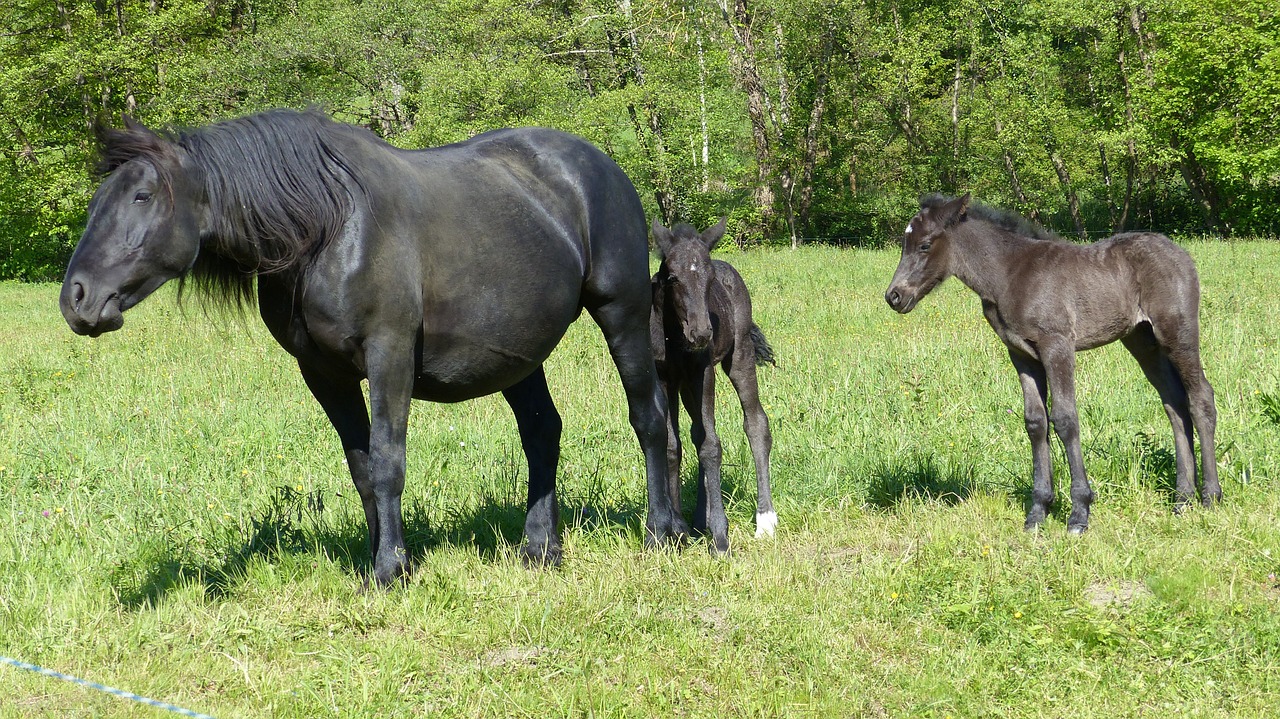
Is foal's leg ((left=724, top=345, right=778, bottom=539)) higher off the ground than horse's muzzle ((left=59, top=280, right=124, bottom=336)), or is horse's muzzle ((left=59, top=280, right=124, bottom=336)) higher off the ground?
horse's muzzle ((left=59, top=280, right=124, bottom=336))

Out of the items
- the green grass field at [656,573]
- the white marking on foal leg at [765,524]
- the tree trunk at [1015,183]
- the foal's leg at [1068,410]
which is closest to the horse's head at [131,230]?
the green grass field at [656,573]

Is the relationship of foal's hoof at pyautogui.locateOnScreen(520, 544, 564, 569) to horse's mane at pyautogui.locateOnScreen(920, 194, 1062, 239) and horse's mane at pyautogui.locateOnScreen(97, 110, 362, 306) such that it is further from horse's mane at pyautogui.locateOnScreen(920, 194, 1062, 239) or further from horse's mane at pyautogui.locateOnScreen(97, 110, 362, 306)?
horse's mane at pyautogui.locateOnScreen(920, 194, 1062, 239)

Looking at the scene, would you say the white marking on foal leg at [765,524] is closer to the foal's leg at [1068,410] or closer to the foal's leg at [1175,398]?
the foal's leg at [1068,410]

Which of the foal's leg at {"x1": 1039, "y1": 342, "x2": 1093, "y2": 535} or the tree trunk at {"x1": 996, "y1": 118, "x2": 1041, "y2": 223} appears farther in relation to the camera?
the tree trunk at {"x1": 996, "y1": 118, "x2": 1041, "y2": 223}

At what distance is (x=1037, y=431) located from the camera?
19.0ft

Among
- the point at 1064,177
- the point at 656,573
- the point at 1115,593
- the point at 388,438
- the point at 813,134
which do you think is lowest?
the point at 1064,177

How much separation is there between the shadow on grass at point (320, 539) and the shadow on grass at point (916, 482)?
158 centimetres

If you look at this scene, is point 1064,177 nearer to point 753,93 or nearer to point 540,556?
point 753,93

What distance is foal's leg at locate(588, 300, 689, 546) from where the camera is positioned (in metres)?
5.44

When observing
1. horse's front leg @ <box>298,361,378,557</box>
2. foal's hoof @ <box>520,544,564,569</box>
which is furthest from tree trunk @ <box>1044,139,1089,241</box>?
horse's front leg @ <box>298,361,378,557</box>

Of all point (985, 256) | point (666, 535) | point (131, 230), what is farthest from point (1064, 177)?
point (131, 230)

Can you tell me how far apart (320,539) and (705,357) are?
2.40 metres

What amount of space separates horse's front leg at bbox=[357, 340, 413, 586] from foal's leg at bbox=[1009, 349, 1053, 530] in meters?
3.53

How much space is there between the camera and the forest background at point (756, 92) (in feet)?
98.8
